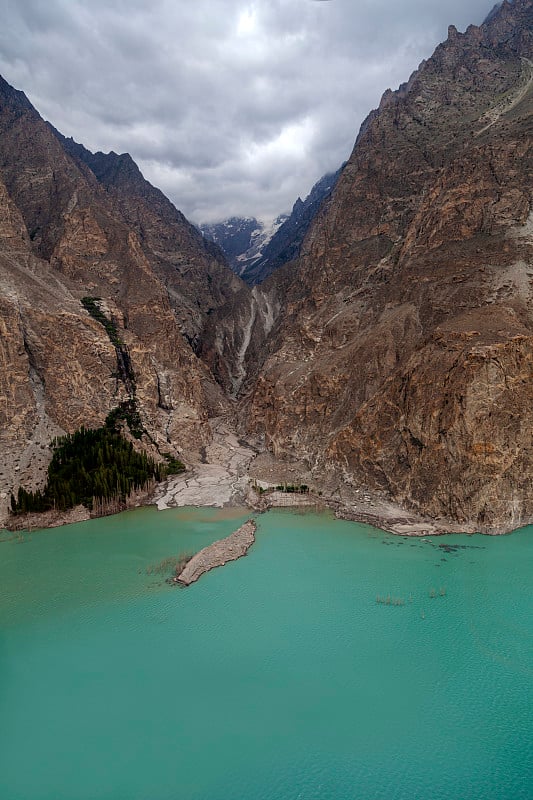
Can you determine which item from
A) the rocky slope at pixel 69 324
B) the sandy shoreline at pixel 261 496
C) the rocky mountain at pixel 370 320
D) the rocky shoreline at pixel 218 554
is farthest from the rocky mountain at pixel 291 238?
the rocky shoreline at pixel 218 554

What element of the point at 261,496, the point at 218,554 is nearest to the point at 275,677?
the point at 218,554

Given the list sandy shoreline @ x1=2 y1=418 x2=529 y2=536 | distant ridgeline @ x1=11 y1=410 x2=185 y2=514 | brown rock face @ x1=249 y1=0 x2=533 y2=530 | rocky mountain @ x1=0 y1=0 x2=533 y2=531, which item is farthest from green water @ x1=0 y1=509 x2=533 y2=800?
rocky mountain @ x1=0 y1=0 x2=533 y2=531

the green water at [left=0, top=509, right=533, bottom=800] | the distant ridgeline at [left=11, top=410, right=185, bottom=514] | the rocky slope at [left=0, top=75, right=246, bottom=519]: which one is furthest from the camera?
the rocky slope at [left=0, top=75, right=246, bottom=519]

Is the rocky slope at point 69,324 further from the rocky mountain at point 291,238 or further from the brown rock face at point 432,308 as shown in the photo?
the rocky mountain at point 291,238

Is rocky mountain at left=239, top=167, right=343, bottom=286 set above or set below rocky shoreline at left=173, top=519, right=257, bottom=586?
above

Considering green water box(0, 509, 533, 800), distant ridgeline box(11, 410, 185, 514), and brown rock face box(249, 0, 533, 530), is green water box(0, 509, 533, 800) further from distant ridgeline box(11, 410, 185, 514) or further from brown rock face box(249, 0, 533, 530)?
brown rock face box(249, 0, 533, 530)
